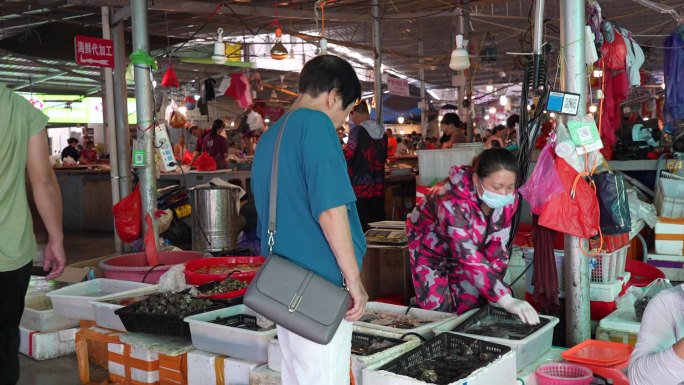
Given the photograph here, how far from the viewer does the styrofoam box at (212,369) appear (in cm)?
341

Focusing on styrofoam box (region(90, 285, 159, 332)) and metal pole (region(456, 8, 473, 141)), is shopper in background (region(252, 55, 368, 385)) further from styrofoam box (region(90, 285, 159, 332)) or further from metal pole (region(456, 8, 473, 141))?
metal pole (region(456, 8, 473, 141))

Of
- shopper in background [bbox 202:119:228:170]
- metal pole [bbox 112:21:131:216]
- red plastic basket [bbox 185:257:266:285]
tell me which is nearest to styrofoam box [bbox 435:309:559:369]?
red plastic basket [bbox 185:257:266:285]

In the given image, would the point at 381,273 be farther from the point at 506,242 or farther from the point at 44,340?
the point at 44,340

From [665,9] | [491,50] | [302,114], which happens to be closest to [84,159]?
[491,50]

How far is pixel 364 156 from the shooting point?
24.8 ft

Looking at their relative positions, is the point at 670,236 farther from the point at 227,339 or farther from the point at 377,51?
the point at 377,51

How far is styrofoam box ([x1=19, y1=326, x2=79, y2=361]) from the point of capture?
4.86 m

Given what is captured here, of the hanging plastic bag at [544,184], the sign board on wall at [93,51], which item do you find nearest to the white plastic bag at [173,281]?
the hanging plastic bag at [544,184]

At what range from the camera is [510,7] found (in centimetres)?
1369

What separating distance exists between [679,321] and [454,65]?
490 cm

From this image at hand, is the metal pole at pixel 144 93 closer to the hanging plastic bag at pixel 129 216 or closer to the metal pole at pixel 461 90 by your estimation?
the hanging plastic bag at pixel 129 216

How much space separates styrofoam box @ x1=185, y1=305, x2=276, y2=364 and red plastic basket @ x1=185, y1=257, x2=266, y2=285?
952mm

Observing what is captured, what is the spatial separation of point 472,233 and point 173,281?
2.05 metres

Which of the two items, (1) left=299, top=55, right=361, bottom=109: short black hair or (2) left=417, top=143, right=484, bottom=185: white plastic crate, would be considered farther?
(2) left=417, top=143, right=484, bottom=185: white plastic crate
